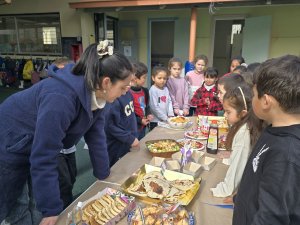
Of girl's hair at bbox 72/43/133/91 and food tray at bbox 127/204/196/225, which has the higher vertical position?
girl's hair at bbox 72/43/133/91

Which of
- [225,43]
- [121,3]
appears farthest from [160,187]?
[225,43]

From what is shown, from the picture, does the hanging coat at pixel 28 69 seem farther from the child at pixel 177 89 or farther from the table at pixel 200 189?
the table at pixel 200 189

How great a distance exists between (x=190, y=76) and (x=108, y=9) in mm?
3436

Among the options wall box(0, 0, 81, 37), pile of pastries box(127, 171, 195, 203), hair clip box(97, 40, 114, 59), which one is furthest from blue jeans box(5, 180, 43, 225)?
wall box(0, 0, 81, 37)

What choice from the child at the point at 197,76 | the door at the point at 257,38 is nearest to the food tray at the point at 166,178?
the child at the point at 197,76

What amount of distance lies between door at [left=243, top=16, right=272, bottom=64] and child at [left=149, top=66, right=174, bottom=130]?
12.6 ft

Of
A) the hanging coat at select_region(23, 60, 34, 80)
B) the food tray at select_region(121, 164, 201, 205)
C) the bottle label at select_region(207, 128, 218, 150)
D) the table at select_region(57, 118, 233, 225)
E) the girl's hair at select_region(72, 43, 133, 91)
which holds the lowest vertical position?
the table at select_region(57, 118, 233, 225)

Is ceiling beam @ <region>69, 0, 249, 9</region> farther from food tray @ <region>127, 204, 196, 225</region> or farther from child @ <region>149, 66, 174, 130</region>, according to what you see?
food tray @ <region>127, 204, 196, 225</region>

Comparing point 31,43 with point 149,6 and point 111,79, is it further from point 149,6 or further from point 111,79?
point 111,79

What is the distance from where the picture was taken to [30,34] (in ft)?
26.3

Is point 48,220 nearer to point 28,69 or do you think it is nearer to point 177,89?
point 177,89

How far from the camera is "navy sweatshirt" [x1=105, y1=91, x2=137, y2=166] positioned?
1981 millimetres

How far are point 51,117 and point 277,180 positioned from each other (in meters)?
0.82

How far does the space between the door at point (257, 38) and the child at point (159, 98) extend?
3836 millimetres
